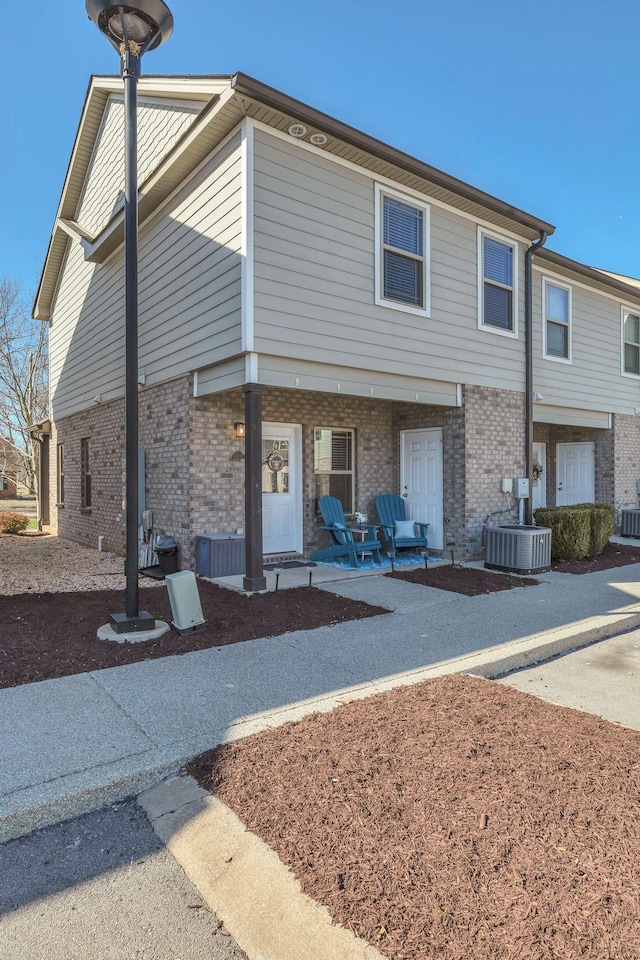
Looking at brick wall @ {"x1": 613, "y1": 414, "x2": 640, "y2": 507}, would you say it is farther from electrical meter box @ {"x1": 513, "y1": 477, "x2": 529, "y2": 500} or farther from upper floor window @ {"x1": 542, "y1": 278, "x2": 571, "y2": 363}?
electrical meter box @ {"x1": 513, "y1": 477, "x2": 529, "y2": 500}

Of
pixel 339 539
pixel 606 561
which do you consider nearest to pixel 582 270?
pixel 606 561

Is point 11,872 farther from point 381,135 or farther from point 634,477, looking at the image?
point 634,477

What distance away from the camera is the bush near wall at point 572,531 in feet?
28.4

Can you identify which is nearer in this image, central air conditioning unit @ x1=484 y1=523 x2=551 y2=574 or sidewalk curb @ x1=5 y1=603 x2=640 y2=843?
sidewalk curb @ x1=5 y1=603 x2=640 y2=843

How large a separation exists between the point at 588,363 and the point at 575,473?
8.60ft

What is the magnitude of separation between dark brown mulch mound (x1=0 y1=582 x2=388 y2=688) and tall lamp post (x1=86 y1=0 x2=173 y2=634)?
39 cm

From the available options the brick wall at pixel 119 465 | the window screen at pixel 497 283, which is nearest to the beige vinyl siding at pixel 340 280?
the window screen at pixel 497 283

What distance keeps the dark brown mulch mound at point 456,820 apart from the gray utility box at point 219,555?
3.94 metres

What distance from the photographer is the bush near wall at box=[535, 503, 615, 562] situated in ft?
28.4

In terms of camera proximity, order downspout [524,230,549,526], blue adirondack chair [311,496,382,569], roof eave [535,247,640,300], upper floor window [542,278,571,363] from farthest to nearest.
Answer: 1. upper floor window [542,278,571,363]
2. roof eave [535,247,640,300]
3. downspout [524,230,549,526]
4. blue adirondack chair [311,496,382,569]

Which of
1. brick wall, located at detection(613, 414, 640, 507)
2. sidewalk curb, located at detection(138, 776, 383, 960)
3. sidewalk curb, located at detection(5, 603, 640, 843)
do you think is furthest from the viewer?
brick wall, located at detection(613, 414, 640, 507)

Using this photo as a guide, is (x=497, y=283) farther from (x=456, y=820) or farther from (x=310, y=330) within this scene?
(x=456, y=820)

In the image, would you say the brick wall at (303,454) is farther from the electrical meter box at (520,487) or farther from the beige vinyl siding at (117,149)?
the beige vinyl siding at (117,149)

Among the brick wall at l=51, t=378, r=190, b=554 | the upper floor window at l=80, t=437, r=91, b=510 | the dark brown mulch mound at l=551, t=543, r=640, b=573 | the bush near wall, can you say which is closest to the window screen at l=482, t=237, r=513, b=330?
the bush near wall
